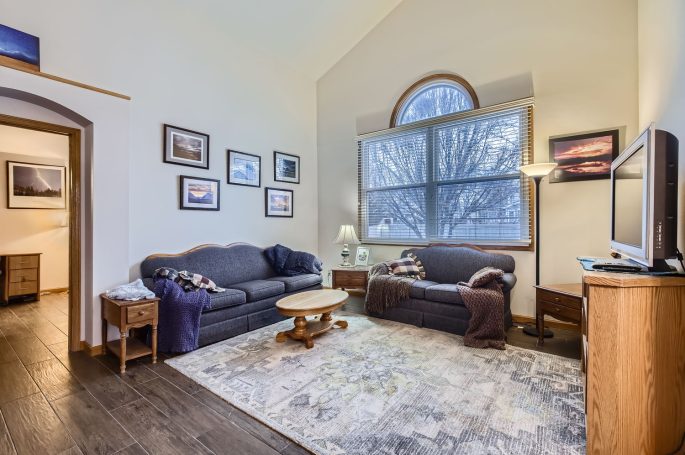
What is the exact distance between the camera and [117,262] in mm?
3092

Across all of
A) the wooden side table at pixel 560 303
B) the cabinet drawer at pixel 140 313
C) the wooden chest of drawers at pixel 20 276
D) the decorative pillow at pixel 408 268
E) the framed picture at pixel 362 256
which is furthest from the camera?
the framed picture at pixel 362 256

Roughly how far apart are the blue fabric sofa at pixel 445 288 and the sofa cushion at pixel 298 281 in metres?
0.95

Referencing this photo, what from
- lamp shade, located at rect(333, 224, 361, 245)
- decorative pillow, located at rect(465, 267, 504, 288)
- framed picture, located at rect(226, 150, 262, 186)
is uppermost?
framed picture, located at rect(226, 150, 262, 186)

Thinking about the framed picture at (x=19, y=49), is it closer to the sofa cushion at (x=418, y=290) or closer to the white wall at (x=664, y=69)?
the sofa cushion at (x=418, y=290)

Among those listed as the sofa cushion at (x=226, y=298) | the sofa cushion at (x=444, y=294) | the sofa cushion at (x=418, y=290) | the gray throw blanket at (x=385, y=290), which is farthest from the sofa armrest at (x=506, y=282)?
the sofa cushion at (x=226, y=298)

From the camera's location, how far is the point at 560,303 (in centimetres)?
285

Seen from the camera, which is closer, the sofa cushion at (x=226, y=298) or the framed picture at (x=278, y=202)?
the sofa cushion at (x=226, y=298)

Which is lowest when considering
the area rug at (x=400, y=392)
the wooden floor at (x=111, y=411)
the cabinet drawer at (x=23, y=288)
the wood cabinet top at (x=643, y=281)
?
the wooden floor at (x=111, y=411)

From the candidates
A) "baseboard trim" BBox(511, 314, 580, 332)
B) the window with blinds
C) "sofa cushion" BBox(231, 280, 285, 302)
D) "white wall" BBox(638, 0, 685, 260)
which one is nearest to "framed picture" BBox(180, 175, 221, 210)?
"sofa cushion" BBox(231, 280, 285, 302)

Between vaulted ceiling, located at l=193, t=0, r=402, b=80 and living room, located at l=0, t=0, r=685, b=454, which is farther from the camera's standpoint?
vaulted ceiling, located at l=193, t=0, r=402, b=80

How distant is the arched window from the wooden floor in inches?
122

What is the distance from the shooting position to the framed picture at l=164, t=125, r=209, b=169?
3.64 meters

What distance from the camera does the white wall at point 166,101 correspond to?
2.94 meters

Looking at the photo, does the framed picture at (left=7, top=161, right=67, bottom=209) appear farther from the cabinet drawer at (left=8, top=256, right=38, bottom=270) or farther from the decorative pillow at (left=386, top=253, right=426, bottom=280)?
the decorative pillow at (left=386, top=253, right=426, bottom=280)
